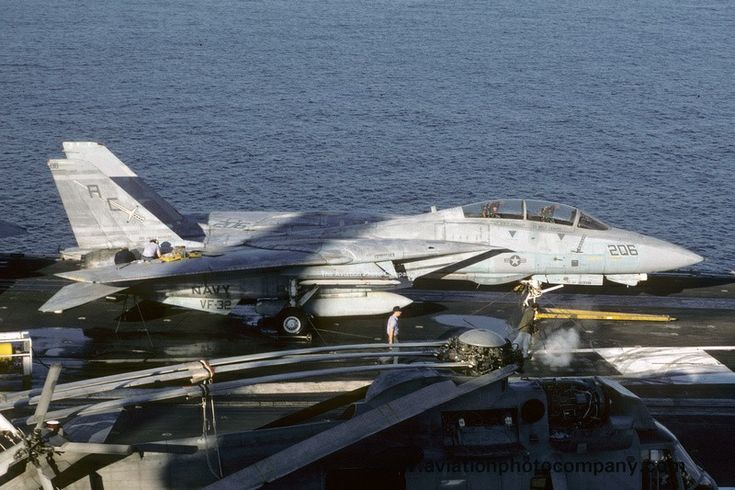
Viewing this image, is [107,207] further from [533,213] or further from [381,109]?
[381,109]

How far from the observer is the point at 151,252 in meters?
33.4

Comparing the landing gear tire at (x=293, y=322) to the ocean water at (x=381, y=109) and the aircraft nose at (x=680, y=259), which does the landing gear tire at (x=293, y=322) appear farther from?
the ocean water at (x=381, y=109)

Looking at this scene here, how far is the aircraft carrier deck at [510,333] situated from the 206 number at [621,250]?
2503 mm

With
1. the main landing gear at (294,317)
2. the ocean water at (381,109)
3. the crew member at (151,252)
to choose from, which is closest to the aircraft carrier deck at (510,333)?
the main landing gear at (294,317)

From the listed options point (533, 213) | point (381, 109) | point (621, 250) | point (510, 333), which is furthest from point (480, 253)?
point (381, 109)

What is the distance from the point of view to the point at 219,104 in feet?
317

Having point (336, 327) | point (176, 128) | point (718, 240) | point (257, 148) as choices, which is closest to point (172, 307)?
point (336, 327)

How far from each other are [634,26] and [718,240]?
86.9 metres

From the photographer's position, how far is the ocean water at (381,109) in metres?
70.8

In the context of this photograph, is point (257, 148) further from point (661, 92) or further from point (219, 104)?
point (661, 92)

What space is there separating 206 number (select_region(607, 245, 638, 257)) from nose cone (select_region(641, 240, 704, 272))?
0.45m

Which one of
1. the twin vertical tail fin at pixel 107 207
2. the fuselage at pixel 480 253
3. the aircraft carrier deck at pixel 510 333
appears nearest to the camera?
the aircraft carrier deck at pixel 510 333

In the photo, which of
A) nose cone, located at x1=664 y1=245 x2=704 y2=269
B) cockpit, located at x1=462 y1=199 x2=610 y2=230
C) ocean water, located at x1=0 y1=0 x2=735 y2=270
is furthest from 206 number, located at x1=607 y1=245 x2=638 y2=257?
ocean water, located at x1=0 y1=0 x2=735 y2=270

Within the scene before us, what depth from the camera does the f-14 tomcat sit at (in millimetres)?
32719
